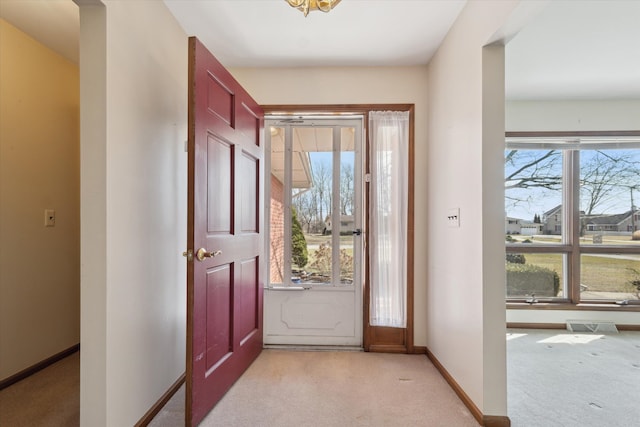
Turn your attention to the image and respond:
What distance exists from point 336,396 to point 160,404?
1080mm

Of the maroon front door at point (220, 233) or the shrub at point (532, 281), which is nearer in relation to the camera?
the maroon front door at point (220, 233)

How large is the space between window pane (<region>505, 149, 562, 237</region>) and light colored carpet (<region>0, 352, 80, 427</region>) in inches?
164

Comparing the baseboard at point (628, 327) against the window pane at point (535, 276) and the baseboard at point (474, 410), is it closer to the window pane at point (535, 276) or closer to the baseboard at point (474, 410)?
the window pane at point (535, 276)

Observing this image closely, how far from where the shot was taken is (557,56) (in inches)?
104

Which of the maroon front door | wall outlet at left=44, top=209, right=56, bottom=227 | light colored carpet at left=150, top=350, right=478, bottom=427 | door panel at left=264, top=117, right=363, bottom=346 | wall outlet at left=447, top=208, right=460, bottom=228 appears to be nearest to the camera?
the maroon front door

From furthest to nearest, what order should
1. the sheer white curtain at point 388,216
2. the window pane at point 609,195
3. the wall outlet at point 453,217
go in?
the window pane at point 609,195 → the sheer white curtain at point 388,216 → the wall outlet at point 453,217

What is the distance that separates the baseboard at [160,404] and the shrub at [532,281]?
3457 mm

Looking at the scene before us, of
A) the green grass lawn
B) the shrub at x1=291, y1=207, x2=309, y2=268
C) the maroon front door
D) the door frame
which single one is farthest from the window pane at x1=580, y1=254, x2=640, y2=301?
the maroon front door

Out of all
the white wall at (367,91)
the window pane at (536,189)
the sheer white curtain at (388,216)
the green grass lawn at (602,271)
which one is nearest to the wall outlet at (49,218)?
the white wall at (367,91)

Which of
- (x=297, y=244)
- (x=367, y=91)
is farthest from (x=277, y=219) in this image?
(x=367, y=91)

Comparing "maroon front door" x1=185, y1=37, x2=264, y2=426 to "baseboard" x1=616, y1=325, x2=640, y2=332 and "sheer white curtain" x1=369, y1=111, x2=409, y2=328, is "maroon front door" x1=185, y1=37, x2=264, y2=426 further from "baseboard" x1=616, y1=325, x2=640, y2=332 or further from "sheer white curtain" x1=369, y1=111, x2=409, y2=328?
"baseboard" x1=616, y1=325, x2=640, y2=332

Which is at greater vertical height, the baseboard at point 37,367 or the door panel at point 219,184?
the door panel at point 219,184

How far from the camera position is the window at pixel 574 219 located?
142 inches

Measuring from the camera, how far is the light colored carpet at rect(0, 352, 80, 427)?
1.82 metres
